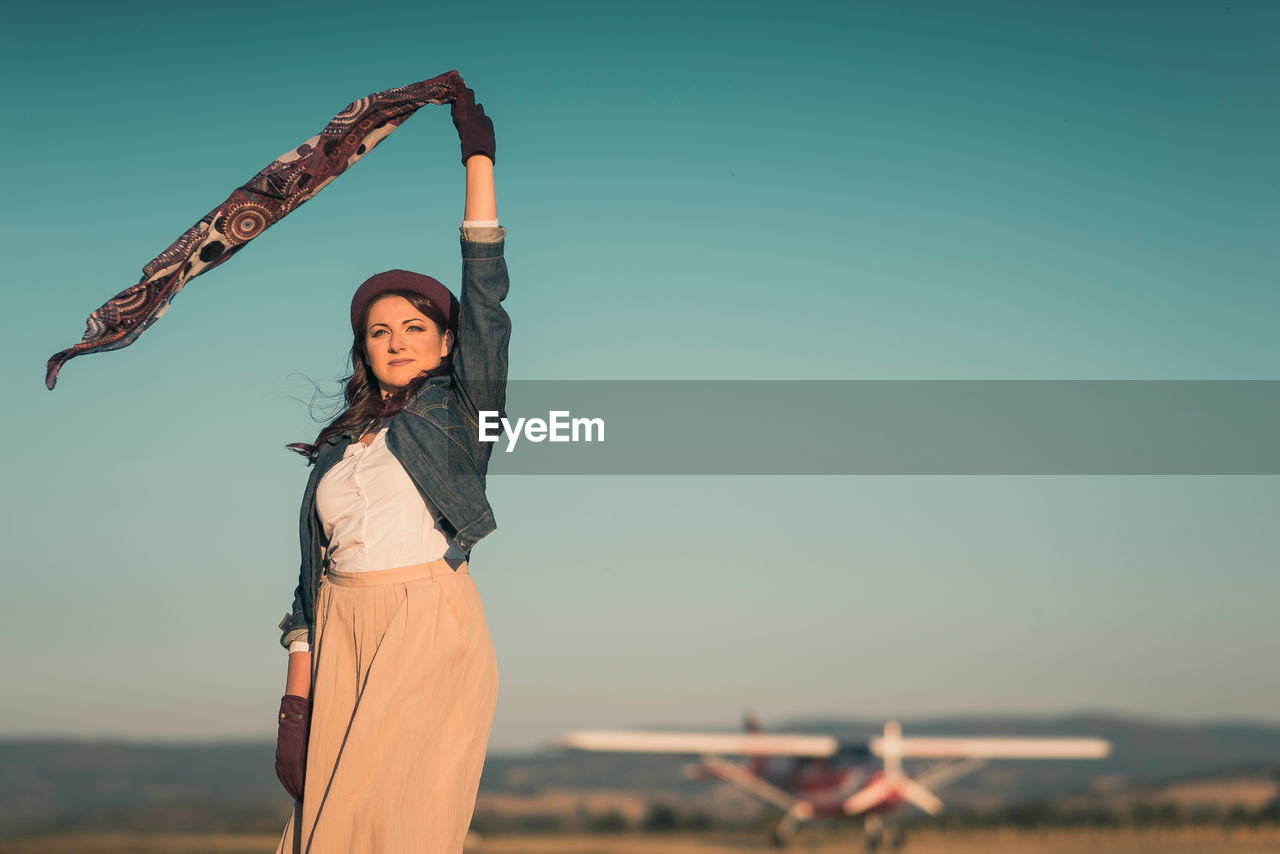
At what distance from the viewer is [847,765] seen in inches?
1436

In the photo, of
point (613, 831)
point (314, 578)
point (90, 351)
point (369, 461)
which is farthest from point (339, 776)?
point (613, 831)

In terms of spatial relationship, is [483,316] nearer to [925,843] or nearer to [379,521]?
[379,521]

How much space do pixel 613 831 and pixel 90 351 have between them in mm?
64126

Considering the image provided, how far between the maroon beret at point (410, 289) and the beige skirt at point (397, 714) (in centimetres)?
69

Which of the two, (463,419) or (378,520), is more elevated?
(463,419)

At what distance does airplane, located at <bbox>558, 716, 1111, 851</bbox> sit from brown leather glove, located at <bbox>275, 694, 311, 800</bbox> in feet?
103

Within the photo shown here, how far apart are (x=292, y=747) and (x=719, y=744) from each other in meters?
39.1

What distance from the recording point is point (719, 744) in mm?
39688

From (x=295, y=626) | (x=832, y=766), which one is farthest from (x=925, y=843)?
Answer: (x=295, y=626)

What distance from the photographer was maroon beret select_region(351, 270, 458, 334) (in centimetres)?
268

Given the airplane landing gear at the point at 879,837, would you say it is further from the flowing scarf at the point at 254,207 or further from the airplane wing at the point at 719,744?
the flowing scarf at the point at 254,207

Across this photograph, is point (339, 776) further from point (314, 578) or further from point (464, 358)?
point (464, 358)

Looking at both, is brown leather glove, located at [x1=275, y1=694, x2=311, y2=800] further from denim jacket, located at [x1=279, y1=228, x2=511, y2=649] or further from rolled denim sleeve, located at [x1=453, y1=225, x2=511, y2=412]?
rolled denim sleeve, located at [x1=453, y1=225, x2=511, y2=412]

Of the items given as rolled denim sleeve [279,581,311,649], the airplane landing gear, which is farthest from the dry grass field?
rolled denim sleeve [279,581,311,649]
